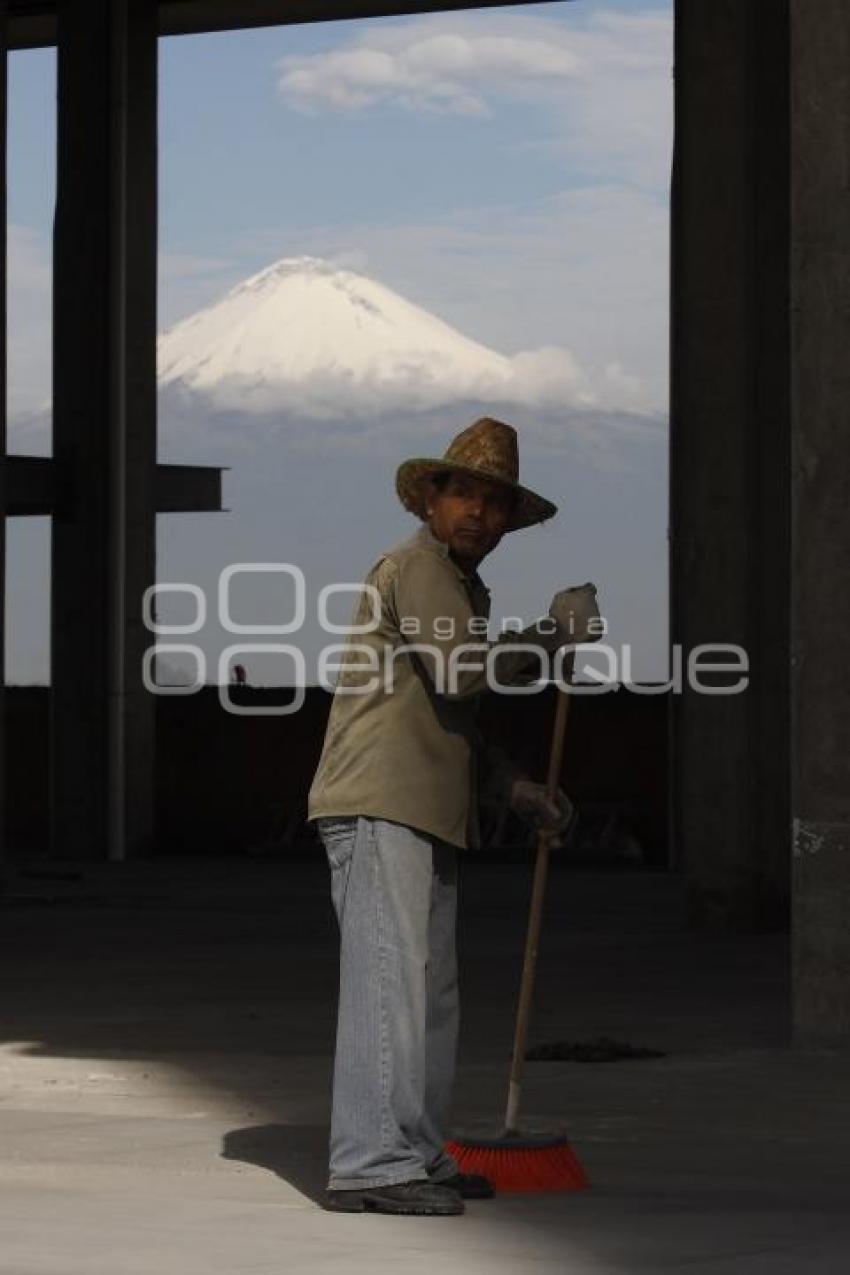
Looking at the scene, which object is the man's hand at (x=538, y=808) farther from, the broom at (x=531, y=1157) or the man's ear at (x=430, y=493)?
the man's ear at (x=430, y=493)

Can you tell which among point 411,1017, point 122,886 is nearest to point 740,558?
point 122,886

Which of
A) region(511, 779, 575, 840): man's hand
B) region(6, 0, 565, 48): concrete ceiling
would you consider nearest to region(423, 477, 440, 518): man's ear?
region(511, 779, 575, 840): man's hand

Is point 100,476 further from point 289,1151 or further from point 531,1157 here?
point 531,1157

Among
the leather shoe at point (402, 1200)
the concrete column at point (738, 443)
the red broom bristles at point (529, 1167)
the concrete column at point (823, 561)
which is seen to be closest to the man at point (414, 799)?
the leather shoe at point (402, 1200)

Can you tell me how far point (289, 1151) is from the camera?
9.19 meters

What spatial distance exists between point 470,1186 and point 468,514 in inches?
67.2

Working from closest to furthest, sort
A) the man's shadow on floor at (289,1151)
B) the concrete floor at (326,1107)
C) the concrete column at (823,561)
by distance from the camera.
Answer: the concrete floor at (326,1107)
the man's shadow on floor at (289,1151)
the concrete column at (823,561)

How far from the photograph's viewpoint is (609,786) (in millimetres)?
33656

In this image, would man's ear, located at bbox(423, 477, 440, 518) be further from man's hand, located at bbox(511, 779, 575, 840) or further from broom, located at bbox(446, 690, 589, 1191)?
man's hand, located at bbox(511, 779, 575, 840)

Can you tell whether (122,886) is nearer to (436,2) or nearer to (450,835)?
(436,2)

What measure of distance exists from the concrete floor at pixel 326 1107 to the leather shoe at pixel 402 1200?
6 centimetres

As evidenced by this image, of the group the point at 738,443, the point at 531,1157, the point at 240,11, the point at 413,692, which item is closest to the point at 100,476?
the point at 240,11

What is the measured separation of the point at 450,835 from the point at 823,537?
4902mm

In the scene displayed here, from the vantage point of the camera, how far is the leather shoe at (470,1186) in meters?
8.07
